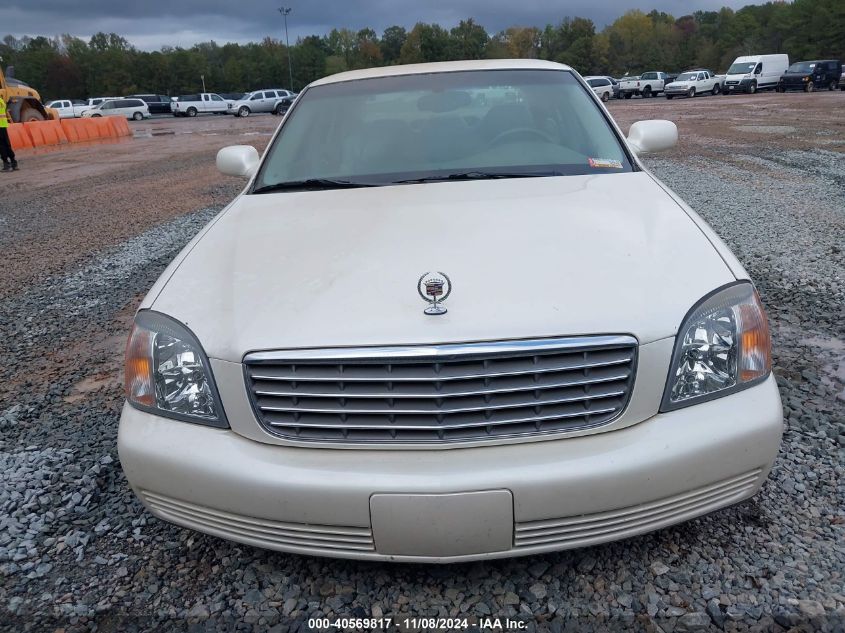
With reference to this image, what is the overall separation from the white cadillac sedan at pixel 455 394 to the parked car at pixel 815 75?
4033cm

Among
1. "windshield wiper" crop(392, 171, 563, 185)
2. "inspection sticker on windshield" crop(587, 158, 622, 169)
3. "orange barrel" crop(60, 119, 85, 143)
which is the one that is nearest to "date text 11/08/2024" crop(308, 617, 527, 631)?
"windshield wiper" crop(392, 171, 563, 185)

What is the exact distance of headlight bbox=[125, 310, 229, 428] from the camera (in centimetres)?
195

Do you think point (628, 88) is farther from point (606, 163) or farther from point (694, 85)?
point (606, 163)

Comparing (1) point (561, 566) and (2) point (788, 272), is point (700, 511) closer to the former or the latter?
(1) point (561, 566)

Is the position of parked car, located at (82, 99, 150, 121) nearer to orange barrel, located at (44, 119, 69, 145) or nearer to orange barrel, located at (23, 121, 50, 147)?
orange barrel, located at (44, 119, 69, 145)

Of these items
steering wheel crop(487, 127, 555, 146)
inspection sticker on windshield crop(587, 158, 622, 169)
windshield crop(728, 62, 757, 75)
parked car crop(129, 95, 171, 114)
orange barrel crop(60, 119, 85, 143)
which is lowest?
parked car crop(129, 95, 171, 114)

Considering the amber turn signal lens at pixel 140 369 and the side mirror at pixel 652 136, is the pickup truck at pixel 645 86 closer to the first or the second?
the side mirror at pixel 652 136

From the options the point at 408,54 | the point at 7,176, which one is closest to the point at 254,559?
the point at 7,176

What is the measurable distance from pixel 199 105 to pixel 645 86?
1221 inches

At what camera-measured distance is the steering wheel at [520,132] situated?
310 cm

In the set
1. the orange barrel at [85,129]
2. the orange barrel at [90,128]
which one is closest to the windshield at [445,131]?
the orange barrel at [85,129]

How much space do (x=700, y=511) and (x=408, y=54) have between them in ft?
306

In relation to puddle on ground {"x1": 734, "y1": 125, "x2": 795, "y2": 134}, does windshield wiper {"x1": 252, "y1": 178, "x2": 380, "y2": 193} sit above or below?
above

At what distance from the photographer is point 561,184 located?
2.71 metres
